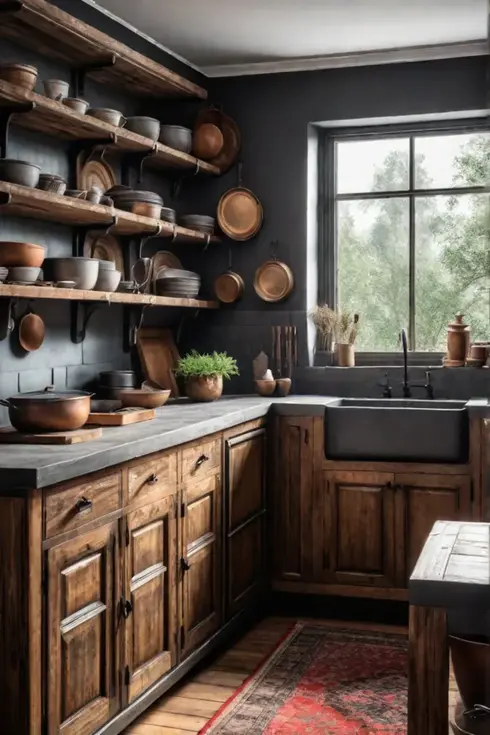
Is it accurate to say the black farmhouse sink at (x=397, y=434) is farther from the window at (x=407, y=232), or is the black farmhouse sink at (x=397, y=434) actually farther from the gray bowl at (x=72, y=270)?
the gray bowl at (x=72, y=270)

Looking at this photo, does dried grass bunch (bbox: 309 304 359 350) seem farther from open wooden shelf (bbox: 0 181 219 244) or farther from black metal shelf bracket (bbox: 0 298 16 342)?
black metal shelf bracket (bbox: 0 298 16 342)

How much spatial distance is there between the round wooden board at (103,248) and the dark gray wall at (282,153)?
2.95ft

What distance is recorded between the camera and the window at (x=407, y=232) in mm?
5023

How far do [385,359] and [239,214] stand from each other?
3.73 feet

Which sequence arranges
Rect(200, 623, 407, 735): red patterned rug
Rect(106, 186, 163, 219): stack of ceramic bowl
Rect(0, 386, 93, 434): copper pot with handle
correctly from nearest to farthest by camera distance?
Rect(0, 386, 93, 434): copper pot with handle → Rect(200, 623, 407, 735): red patterned rug → Rect(106, 186, 163, 219): stack of ceramic bowl

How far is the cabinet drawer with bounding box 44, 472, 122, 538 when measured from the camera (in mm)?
2539

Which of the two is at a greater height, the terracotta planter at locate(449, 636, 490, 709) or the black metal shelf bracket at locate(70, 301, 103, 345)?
the black metal shelf bracket at locate(70, 301, 103, 345)

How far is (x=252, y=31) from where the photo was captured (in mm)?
4617

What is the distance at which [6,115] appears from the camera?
11.4 feet

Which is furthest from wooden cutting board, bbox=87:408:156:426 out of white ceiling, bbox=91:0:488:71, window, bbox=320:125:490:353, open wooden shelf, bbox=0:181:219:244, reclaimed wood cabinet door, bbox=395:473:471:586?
window, bbox=320:125:490:353

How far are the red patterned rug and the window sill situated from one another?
4.98 ft

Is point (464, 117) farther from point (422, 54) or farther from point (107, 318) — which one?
point (107, 318)

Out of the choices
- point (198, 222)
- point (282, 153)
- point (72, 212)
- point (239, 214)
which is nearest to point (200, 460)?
point (72, 212)

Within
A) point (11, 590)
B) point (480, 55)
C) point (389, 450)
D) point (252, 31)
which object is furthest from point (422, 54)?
point (11, 590)
